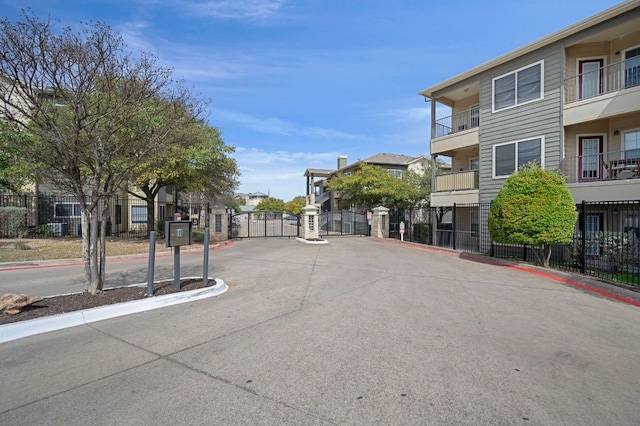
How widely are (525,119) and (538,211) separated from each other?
287 inches

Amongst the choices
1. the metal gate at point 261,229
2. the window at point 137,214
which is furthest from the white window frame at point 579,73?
the window at point 137,214

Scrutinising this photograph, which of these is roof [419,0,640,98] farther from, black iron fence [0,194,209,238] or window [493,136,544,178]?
black iron fence [0,194,209,238]

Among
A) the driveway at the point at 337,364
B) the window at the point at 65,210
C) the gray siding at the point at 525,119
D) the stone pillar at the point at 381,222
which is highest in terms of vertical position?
the gray siding at the point at 525,119

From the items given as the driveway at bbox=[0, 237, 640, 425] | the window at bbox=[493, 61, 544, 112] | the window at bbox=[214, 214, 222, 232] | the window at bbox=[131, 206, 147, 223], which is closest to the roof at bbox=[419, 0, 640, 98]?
the window at bbox=[493, 61, 544, 112]

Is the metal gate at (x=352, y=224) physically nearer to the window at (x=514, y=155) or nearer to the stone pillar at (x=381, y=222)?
the stone pillar at (x=381, y=222)

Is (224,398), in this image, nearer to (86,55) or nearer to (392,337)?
(392,337)

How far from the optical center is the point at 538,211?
10898 mm

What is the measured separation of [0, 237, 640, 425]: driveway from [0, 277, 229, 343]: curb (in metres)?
0.22

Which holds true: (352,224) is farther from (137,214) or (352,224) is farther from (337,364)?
(337,364)

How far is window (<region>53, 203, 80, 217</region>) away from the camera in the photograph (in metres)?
23.2

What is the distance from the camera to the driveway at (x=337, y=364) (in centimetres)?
318

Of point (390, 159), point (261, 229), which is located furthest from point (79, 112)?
point (390, 159)

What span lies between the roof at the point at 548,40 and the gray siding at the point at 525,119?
0.29 m

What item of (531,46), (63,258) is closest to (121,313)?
(63,258)
